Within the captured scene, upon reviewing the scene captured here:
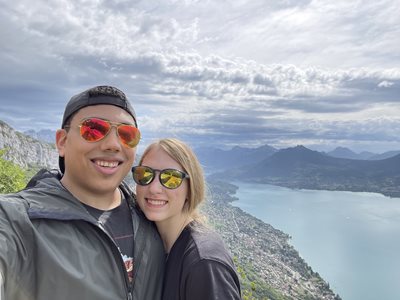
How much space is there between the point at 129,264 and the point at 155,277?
0.87 ft

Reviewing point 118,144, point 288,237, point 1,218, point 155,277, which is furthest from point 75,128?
point 288,237

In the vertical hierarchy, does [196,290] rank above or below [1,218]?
below

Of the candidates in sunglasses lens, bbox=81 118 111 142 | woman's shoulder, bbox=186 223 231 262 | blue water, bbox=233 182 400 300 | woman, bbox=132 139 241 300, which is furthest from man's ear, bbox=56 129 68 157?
blue water, bbox=233 182 400 300

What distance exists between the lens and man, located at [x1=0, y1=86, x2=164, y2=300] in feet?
6.18

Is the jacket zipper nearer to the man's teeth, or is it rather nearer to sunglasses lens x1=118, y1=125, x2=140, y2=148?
the man's teeth

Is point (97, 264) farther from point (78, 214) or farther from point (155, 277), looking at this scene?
point (155, 277)

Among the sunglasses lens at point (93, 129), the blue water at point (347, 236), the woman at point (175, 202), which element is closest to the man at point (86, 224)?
the sunglasses lens at point (93, 129)

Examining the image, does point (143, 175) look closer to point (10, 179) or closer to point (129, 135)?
point (129, 135)

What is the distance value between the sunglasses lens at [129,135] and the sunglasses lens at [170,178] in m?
0.43

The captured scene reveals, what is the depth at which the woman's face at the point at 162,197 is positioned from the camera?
297 centimetres

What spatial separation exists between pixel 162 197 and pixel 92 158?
764mm

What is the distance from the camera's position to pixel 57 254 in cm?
196

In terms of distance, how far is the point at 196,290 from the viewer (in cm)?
218

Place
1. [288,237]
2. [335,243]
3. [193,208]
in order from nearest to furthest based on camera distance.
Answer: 1. [193,208]
2. [335,243]
3. [288,237]
